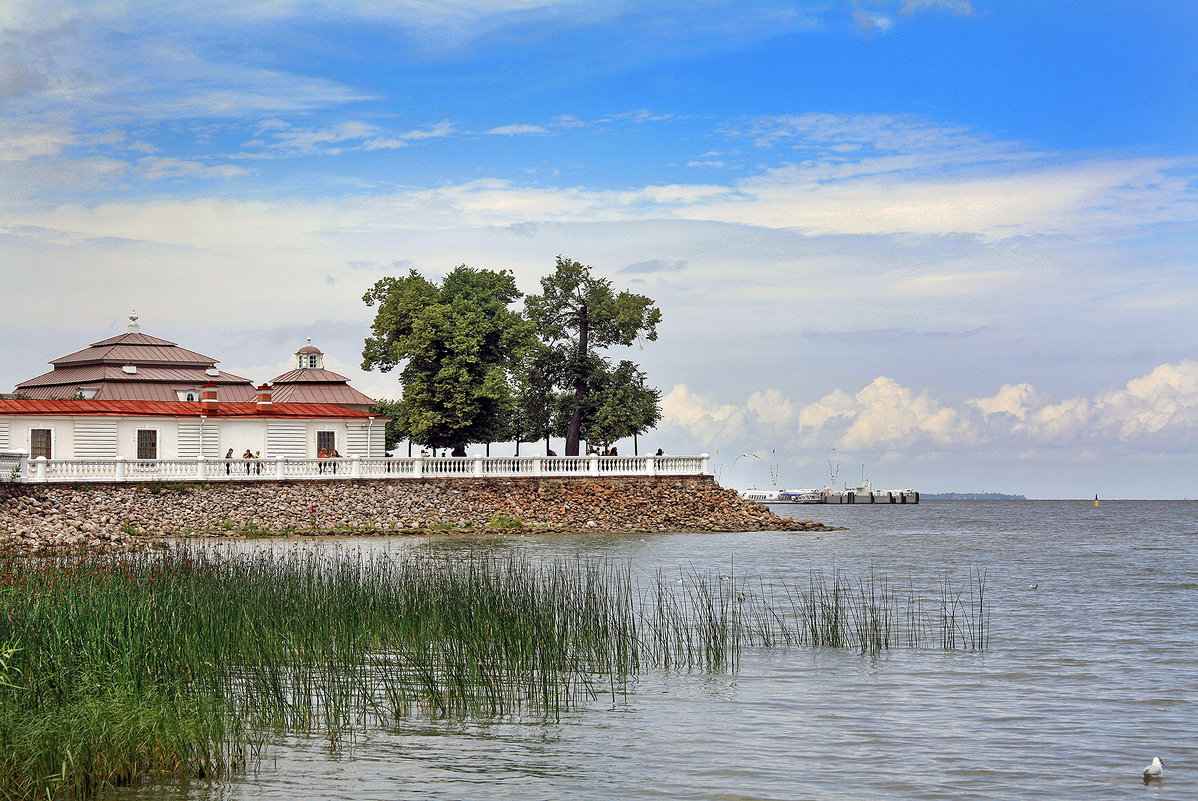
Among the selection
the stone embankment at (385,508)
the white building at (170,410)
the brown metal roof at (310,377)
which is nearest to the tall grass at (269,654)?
the stone embankment at (385,508)

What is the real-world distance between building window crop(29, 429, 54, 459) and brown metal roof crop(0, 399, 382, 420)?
2.47ft

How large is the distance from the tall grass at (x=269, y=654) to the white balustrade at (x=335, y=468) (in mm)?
23925

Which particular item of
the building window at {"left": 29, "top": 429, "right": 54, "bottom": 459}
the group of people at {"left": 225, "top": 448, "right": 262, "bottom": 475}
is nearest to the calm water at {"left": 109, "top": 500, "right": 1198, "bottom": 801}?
the group of people at {"left": 225, "top": 448, "right": 262, "bottom": 475}

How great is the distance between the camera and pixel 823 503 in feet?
538

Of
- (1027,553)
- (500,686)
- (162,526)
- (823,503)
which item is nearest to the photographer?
(500,686)

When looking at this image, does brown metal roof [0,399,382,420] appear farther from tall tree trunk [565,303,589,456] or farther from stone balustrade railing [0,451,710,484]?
tall tree trunk [565,303,589,456]

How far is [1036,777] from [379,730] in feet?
20.0

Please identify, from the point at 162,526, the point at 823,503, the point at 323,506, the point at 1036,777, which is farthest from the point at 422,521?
the point at 823,503

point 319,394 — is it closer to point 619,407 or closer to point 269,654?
point 619,407

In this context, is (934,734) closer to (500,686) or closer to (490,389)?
(500,686)

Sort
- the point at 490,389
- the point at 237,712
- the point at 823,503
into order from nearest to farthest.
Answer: the point at 237,712
the point at 490,389
the point at 823,503

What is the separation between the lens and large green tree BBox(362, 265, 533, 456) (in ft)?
178

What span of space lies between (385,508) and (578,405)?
16710 mm

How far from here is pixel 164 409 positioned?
47.9 meters
